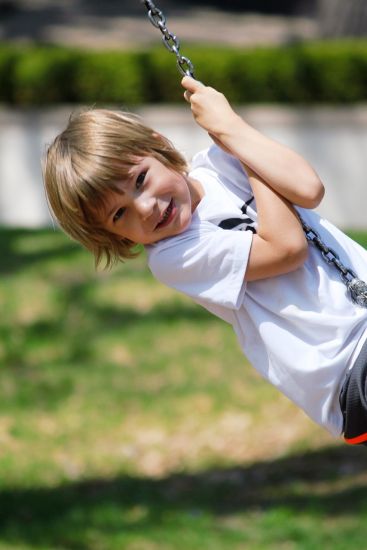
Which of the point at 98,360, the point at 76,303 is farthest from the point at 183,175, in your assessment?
the point at 76,303

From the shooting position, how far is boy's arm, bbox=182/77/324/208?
102 inches

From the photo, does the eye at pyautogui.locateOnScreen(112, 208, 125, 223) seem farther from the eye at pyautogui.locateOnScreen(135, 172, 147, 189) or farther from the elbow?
the elbow

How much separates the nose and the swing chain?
384 millimetres

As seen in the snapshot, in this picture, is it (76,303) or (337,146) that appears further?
(337,146)

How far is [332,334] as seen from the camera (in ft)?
8.87

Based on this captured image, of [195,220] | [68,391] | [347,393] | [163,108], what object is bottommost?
[68,391]

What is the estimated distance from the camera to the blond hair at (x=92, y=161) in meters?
2.63

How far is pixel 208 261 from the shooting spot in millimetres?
2715

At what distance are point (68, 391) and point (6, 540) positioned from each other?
1843 mm

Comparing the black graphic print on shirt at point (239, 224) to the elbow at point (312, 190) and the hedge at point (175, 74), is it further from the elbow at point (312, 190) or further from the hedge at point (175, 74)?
the hedge at point (175, 74)

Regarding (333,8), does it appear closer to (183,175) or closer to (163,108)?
(163,108)

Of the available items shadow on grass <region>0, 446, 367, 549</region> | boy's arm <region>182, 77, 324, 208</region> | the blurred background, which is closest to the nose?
boy's arm <region>182, 77, 324, 208</region>

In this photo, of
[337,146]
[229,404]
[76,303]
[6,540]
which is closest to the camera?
[6,540]

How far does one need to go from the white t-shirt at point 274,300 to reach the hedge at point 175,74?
7.82 meters
